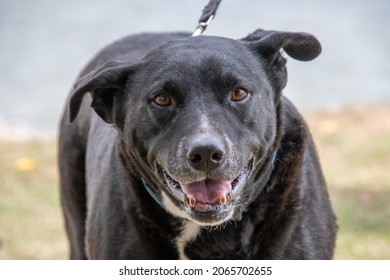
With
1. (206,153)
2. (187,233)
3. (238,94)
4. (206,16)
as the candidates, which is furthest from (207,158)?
(206,16)

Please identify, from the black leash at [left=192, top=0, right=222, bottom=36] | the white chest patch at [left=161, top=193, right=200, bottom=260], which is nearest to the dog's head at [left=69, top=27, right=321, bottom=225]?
the white chest patch at [left=161, top=193, right=200, bottom=260]

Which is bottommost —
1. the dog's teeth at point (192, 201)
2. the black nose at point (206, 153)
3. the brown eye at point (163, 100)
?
the dog's teeth at point (192, 201)

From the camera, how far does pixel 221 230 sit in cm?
417

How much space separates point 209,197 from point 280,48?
0.84 m

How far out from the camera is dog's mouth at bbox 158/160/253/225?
384 centimetres

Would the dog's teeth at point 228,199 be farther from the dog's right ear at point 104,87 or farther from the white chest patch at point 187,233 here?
the dog's right ear at point 104,87

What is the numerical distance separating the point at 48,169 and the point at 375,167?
3302 millimetres

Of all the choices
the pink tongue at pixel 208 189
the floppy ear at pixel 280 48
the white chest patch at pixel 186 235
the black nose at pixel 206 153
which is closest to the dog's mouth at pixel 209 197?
the pink tongue at pixel 208 189

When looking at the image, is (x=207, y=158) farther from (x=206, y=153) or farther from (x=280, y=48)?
(x=280, y=48)

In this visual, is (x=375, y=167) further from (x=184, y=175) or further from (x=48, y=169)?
(x=184, y=175)

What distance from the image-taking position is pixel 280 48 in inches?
166

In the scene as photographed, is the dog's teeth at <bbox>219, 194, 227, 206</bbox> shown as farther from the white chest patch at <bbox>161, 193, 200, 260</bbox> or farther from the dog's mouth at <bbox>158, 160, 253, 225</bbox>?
the white chest patch at <bbox>161, 193, 200, 260</bbox>

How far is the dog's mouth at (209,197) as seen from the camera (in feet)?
12.6
